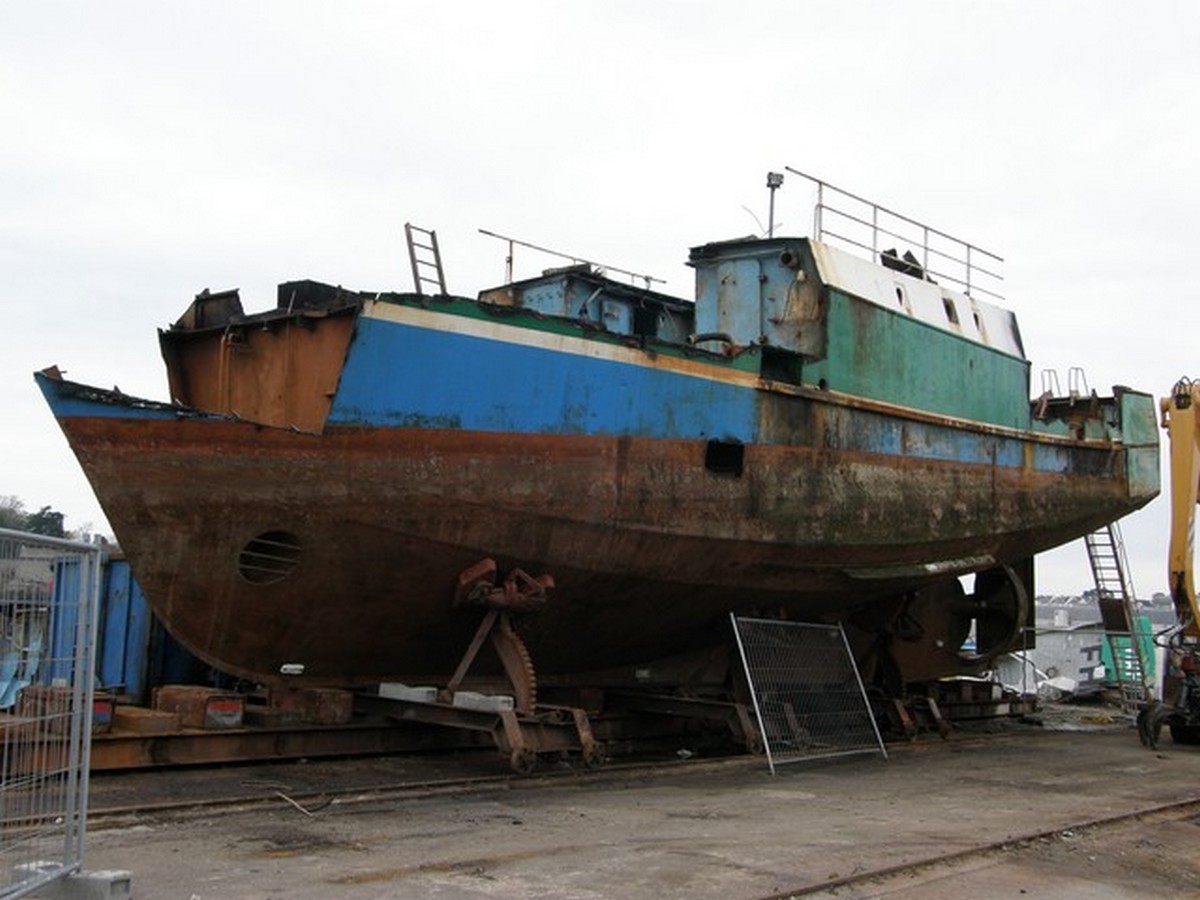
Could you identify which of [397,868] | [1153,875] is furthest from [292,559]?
[1153,875]

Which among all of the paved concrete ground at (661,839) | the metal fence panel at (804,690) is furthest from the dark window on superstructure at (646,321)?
the paved concrete ground at (661,839)

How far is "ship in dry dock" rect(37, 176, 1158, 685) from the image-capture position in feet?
26.4

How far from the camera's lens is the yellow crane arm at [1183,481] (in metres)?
14.0

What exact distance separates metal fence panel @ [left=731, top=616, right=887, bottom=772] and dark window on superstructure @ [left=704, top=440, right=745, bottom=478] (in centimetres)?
153

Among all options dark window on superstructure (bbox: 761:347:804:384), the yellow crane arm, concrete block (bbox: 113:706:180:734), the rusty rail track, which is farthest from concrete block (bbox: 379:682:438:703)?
the yellow crane arm

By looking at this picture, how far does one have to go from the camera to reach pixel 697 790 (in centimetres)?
874

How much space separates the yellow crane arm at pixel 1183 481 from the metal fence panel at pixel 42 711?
42.4 feet

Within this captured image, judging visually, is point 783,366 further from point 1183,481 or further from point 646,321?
point 1183,481

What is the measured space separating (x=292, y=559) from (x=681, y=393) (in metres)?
3.61

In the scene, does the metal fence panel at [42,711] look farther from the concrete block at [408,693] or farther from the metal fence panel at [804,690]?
the metal fence panel at [804,690]

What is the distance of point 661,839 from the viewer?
6.66 m

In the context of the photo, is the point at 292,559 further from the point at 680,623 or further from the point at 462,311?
the point at 680,623

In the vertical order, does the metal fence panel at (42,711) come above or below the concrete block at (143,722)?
above

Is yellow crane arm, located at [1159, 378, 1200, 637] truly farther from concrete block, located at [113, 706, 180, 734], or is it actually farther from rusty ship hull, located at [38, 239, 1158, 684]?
concrete block, located at [113, 706, 180, 734]
